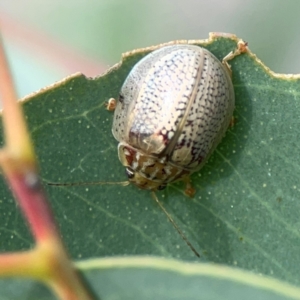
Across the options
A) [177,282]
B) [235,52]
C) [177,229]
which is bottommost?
[177,229]

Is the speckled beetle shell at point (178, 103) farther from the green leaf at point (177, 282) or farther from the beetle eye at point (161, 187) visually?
the green leaf at point (177, 282)

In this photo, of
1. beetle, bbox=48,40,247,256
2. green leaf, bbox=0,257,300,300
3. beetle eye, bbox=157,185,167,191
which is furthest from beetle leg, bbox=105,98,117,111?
green leaf, bbox=0,257,300,300

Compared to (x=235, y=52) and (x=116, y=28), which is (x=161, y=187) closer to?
(x=235, y=52)

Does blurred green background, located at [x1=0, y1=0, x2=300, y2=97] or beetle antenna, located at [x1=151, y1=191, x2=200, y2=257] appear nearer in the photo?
beetle antenna, located at [x1=151, y1=191, x2=200, y2=257]

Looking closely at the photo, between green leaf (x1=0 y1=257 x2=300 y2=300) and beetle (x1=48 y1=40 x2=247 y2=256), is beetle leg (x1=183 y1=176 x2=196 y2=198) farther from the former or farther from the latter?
green leaf (x1=0 y1=257 x2=300 y2=300)

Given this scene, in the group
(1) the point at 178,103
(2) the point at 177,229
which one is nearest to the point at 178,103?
(1) the point at 178,103

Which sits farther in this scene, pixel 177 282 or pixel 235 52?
pixel 235 52

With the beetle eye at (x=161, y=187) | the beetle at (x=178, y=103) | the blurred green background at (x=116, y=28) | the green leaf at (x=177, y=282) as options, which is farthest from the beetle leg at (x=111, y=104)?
the blurred green background at (x=116, y=28)
